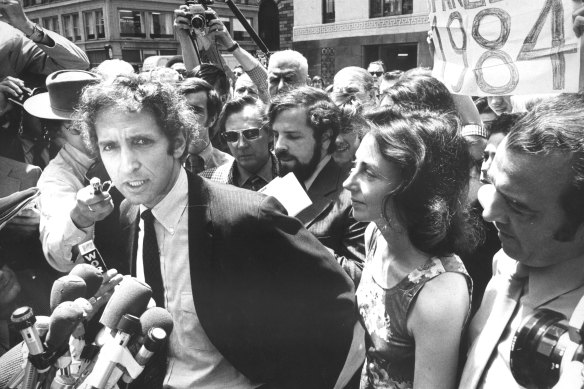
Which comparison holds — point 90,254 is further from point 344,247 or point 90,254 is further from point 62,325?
point 344,247

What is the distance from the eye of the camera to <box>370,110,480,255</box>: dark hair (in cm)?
152

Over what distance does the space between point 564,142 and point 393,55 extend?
16775 millimetres

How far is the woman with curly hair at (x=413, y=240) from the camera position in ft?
4.57

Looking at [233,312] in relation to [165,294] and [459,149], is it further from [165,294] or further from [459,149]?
[459,149]

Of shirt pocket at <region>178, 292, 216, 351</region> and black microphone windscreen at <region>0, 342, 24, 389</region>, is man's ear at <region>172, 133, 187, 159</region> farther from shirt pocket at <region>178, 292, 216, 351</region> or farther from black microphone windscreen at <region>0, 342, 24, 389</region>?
black microphone windscreen at <region>0, 342, 24, 389</region>

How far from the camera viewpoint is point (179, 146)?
170 cm

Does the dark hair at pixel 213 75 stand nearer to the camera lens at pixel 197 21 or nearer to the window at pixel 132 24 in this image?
the camera lens at pixel 197 21

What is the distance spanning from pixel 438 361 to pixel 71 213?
1.28m

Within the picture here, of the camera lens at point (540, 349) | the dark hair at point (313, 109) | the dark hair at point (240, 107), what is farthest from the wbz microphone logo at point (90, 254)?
the dark hair at point (240, 107)

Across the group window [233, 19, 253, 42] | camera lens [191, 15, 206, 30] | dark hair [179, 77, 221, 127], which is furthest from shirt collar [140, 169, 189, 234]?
window [233, 19, 253, 42]

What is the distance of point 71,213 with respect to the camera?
5.81ft

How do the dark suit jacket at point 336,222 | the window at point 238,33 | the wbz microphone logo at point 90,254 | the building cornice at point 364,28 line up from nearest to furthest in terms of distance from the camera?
the wbz microphone logo at point 90,254
the dark suit jacket at point 336,222
the building cornice at point 364,28
the window at point 238,33

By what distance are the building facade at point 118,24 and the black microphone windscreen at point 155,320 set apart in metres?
34.9

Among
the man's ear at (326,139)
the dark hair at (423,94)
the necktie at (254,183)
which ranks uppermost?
the dark hair at (423,94)
